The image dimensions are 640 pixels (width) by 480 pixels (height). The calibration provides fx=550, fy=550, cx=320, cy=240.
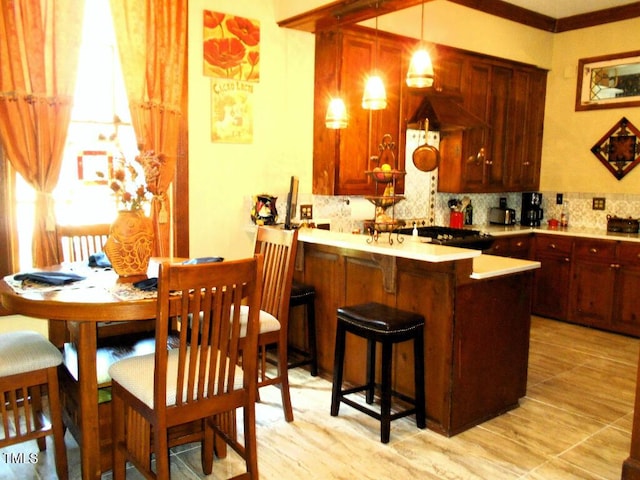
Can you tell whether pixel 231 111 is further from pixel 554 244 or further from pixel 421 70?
pixel 554 244

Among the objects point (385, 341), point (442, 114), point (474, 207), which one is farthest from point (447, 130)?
point (385, 341)

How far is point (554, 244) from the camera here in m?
5.57

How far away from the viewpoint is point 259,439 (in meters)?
2.94

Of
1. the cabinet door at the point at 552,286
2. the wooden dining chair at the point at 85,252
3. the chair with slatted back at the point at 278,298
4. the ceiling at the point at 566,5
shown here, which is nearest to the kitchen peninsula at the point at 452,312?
the chair with slatted back at the point at 278,298

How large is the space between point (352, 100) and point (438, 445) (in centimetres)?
273

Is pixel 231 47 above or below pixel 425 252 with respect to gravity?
above

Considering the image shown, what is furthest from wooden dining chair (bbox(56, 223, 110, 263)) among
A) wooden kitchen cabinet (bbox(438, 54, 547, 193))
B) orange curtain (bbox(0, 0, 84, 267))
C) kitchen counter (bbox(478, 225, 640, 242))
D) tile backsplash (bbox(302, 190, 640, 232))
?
kitchen counter (bbox(478, 225, 640, 242))

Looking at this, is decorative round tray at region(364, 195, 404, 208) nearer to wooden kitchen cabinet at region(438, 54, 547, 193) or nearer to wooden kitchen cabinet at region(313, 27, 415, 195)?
wooden kitchen cabinet at region(313, 27, 415, 195)

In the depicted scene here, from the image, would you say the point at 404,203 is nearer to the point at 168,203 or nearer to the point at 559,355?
the point at 559,355

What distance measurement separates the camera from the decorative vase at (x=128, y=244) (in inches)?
106

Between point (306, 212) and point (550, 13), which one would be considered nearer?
point (306, 212)

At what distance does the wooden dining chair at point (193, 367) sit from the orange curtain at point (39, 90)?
1.54m

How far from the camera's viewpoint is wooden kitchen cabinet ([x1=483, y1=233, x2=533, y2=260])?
5.40 metres

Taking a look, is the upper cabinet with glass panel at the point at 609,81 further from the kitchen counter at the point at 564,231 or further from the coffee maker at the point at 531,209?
the kitchen counter at the point at 564,231
